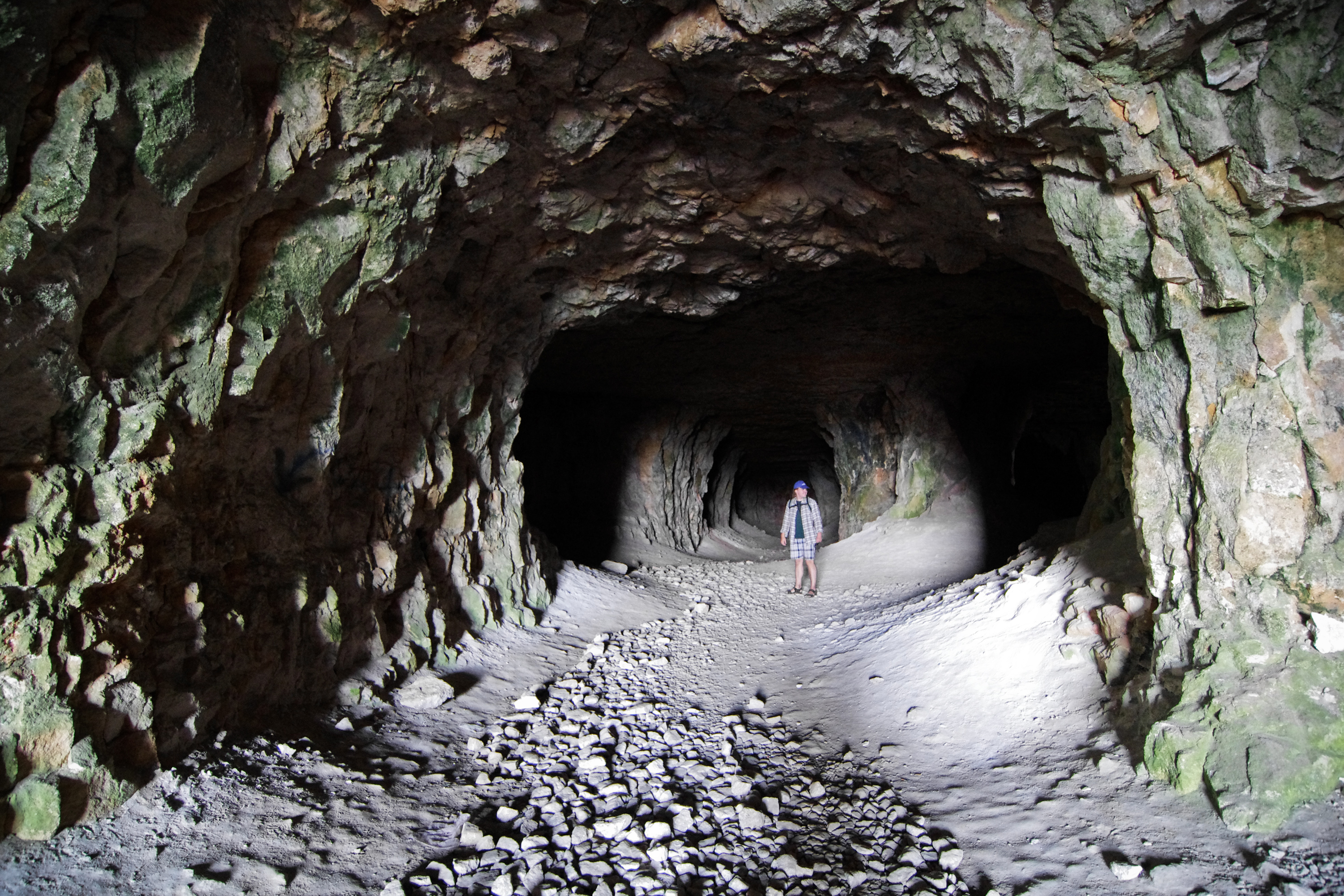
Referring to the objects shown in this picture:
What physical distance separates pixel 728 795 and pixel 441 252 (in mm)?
4381

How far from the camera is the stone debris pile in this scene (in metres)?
3.01

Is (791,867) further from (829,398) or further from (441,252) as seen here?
(829,398)

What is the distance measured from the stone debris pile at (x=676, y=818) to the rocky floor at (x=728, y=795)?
1 cm

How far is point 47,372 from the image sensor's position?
10.2ft

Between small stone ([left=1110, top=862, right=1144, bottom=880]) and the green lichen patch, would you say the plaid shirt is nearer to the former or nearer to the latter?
small stone ([left=1110, top=862, right=1144, bottom=880])

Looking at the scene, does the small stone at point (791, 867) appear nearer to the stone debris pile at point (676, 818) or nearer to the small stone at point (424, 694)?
the stone debris pile at point (676, 818)

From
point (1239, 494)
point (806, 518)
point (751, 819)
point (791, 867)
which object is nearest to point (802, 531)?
point (806, 518)

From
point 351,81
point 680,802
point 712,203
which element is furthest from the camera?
point 712,203

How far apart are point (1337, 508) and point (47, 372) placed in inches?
225

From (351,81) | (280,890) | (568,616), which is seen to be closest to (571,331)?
(568,616)

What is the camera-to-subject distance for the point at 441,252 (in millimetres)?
5805

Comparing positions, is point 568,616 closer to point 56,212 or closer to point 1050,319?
point 56,212

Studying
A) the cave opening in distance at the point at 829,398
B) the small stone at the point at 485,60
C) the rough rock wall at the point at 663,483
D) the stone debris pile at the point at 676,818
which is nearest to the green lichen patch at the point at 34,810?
the stone debris pile at the point at 676,818

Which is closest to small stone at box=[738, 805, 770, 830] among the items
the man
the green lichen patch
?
the green lichen patch
